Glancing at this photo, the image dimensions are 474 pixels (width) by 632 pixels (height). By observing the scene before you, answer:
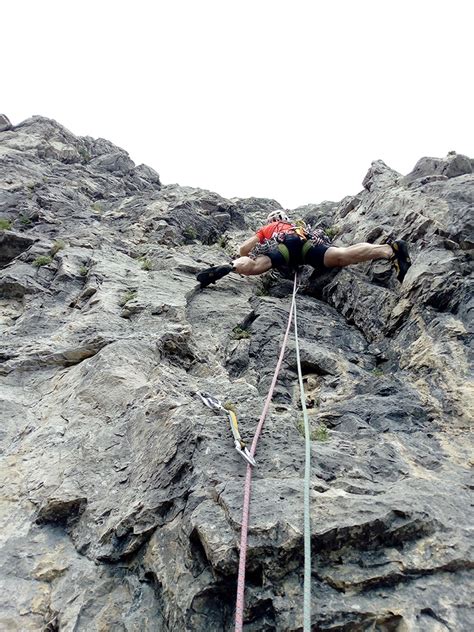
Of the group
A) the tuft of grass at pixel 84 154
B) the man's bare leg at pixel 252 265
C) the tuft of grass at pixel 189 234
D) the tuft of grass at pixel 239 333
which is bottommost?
the tuft of grass at pixel 239 333

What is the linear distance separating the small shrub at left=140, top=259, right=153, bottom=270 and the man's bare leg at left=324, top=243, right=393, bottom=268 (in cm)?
380

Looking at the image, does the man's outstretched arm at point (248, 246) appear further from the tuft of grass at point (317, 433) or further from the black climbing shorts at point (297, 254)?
the tuft of grass at point (317, 433)

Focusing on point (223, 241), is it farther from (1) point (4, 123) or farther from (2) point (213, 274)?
(1) point (4, 123)

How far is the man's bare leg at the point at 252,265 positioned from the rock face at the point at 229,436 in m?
0.35

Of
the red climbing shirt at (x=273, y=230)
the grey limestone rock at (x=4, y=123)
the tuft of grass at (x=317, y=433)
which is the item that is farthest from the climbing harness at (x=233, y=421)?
the grey limestone rock at (x=4, y=123)

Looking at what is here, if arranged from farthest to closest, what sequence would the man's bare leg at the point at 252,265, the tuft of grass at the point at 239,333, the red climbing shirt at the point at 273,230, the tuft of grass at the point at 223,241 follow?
the tuft of grass at the point at 223,241, the red climbing shirt at the point at 273,230, the man's bare leg at the point at 252,265, the tuft of grass at the point at 239,333

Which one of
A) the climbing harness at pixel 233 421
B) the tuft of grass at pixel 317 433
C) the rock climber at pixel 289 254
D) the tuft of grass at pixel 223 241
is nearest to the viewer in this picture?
the climbing harness at pixel 233 421

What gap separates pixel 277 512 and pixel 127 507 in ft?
4.36

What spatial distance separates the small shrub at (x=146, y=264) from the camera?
9.29 m

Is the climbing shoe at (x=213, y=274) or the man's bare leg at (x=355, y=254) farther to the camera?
the climbing shoe at (x=213, y=274)

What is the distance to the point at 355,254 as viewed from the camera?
7777 mm

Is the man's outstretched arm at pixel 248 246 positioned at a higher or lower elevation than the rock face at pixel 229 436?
higher

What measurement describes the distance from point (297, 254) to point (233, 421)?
5.10 metres

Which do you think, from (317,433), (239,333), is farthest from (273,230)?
(317,433)
